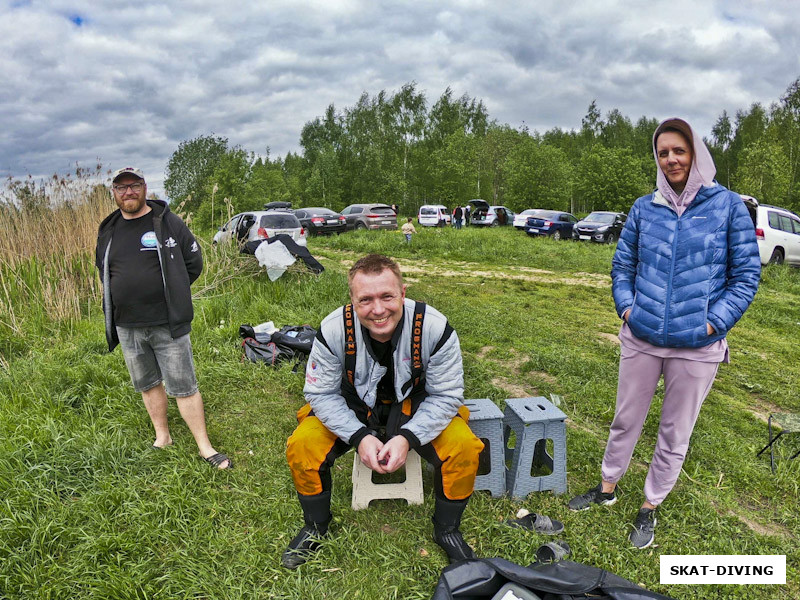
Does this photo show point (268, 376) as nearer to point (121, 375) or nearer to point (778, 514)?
point (121, 375)

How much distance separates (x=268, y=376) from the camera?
171 inches

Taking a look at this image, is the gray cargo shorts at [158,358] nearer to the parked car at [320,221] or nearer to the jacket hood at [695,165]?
the jacket hood at [695,165]

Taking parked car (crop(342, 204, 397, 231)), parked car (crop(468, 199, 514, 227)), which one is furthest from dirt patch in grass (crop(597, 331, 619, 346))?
parked car (crop(468, 199, 514, 227))

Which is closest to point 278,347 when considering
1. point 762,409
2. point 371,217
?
point 762,409

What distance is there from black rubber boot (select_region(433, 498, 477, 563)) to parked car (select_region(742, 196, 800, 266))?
11892 millimetres

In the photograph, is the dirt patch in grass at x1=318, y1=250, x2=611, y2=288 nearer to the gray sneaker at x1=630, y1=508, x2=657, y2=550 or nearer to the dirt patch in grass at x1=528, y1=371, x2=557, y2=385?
the dirt patch in grass at x1=528, y1=371, x2=557, y2=385

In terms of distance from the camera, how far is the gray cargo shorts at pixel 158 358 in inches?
115

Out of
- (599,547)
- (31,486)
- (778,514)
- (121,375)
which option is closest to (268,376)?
(121,375)

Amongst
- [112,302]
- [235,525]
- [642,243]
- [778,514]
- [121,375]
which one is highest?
[642,243]

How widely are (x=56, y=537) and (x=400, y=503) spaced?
1718mm

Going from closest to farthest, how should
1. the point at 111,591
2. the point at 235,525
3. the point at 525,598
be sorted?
the point at 525,598, the point at 111,591, the point at 235,525

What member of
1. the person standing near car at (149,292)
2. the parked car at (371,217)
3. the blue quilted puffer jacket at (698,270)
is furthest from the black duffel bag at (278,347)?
the parked car at (371,217)

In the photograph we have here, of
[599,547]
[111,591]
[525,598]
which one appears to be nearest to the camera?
[525,598]

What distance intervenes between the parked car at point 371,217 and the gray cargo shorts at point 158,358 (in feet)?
60.3
